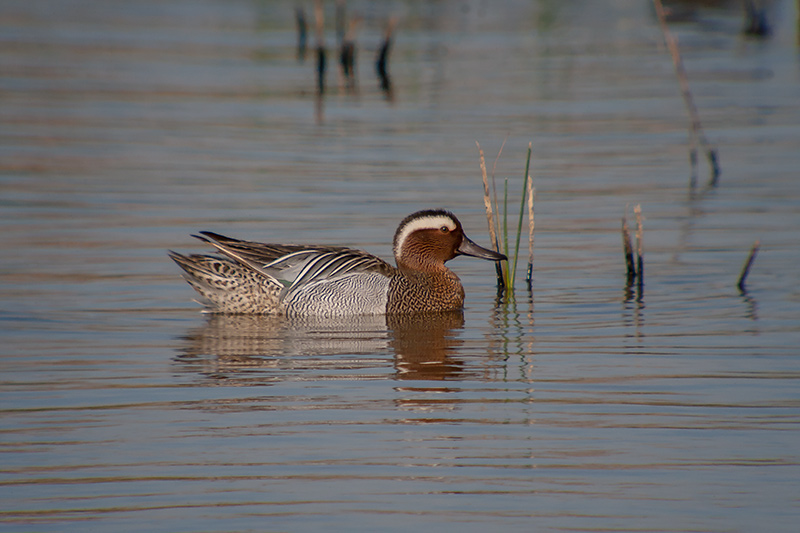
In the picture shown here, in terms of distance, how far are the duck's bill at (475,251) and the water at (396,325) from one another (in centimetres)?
35

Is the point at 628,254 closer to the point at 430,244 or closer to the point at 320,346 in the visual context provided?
the point at 430,244

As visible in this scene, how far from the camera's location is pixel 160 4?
34.8 m

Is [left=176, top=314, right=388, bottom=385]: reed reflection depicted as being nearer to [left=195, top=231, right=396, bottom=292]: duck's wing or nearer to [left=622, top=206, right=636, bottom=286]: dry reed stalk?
[left=195, top=231, right=396, bottom=292]: duck's wing

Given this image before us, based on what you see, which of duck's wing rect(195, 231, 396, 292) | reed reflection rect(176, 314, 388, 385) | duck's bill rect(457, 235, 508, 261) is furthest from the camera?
duck's bill rect(457, 235, 508, 261)

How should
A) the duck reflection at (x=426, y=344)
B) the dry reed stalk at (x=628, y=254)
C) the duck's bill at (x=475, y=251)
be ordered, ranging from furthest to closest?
the dry reed stalk at (x=628, y=254), the duck's bill at (x=475, y=251), the duck reflection at (x=426, y=344)

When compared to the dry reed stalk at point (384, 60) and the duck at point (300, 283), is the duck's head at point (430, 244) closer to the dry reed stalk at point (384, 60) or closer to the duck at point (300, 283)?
the duck at point (300, 283)

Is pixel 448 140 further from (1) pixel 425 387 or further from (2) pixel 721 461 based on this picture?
(2) pixel 721 461

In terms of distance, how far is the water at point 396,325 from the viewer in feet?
17.2

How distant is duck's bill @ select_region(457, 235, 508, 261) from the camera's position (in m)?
9.54

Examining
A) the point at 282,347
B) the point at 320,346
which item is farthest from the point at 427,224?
the point at 282,347

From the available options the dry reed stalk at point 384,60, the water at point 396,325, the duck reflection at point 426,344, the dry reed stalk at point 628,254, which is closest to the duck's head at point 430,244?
the water at point 396,325

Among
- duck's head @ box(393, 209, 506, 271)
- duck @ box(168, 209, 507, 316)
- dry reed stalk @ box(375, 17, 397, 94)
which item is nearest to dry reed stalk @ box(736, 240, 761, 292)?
duck's head @ box(393, 209, 506, 271)

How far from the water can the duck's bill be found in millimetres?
355

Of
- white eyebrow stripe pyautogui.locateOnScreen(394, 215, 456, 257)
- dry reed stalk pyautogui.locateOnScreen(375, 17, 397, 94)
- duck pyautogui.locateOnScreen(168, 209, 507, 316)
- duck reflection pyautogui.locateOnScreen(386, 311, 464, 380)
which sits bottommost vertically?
duck reflection pyautogui.locateOnScreen(386, 311, 464, 380)
